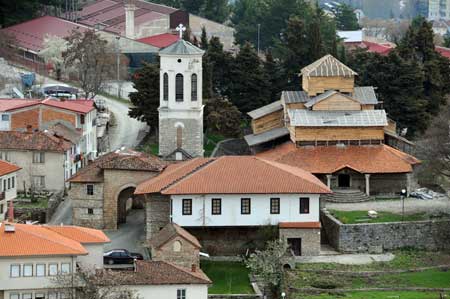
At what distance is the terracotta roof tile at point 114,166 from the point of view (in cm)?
7256

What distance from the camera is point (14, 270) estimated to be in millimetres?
59000

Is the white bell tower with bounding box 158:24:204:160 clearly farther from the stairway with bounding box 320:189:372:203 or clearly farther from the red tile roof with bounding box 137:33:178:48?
the red tile roof with bounding box 137:33:178:48

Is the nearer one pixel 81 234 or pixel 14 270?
pixel 14 270

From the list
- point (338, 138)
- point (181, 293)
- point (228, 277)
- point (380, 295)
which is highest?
point (338, 138)

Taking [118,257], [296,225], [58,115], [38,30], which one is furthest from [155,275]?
[38,30]

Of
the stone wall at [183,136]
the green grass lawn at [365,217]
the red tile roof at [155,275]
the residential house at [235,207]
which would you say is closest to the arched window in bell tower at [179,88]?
the stone wall at [183,136]

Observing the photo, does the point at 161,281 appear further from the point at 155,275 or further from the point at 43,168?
the point at 43,168

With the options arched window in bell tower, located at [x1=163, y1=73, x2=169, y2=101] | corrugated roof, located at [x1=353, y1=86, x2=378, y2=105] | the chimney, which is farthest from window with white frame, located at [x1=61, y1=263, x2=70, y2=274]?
the chimney

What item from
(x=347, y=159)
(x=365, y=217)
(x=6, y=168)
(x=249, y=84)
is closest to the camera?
(x=365, y=217)

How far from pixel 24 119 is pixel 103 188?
11.4 m

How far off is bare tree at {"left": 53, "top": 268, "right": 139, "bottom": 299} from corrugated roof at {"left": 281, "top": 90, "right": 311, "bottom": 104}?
27781 millimetres

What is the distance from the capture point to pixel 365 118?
80750 millimetres

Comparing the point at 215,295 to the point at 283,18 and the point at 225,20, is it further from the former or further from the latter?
the point at 225,20

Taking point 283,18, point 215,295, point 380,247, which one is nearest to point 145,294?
point 215,295
